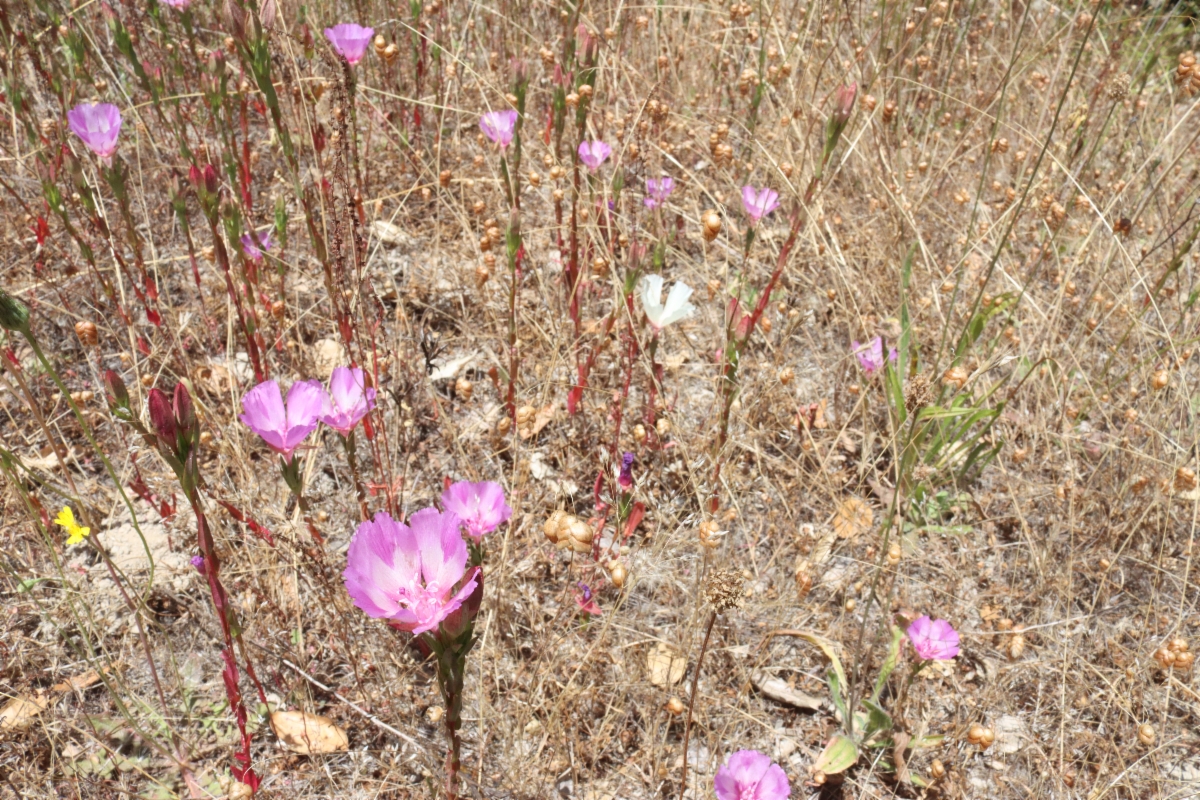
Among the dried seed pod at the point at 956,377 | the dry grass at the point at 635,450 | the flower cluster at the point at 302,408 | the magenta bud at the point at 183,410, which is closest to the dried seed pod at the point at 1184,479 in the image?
the dry grass at the point at 635,450

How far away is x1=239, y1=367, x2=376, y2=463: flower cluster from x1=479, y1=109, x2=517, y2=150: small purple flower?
3.20 feet

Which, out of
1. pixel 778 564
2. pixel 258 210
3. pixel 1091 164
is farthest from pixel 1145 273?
pixel 258 210

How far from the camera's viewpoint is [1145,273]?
2.77 m

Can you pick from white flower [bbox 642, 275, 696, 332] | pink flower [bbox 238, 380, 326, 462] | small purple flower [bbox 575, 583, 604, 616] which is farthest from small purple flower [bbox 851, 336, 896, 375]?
pink flower [bbox 238, 380, 326, 462]

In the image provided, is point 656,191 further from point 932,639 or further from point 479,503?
point 932,639

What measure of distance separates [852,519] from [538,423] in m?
0.89

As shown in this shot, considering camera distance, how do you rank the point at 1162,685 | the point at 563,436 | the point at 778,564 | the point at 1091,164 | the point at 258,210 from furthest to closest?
the point at 1091,164 → the point at 258,210 → the point at 563,436 → the point at 778,564 → the point at 1162,685

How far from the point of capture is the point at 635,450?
7.59ft

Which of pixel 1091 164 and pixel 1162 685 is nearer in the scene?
pixel 1162 685

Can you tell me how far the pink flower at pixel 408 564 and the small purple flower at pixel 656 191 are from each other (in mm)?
1586

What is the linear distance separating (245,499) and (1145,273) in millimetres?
2876

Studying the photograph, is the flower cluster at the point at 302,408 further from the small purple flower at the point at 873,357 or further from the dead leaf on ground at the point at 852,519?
the small purple flower at the point at 873,357

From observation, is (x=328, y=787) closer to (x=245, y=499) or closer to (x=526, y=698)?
(x=526, y=698)

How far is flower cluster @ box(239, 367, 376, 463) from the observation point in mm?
1604
